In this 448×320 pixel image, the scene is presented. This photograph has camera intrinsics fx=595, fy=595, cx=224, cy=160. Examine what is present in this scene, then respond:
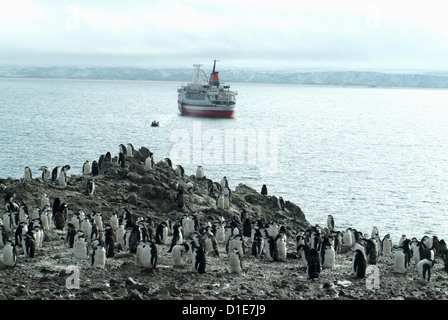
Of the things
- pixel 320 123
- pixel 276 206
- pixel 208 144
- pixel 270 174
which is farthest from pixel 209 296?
pixel 320 123

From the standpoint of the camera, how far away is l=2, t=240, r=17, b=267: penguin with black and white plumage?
14.8 metres

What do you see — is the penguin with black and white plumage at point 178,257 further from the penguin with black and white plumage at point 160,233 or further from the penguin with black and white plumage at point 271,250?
the penguin with black and white plumage at point 271,250

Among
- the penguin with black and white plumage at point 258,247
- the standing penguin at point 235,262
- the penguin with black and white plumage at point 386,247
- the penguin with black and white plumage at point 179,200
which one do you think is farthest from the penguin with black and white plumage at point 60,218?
the penguin with black and white plumage at point 386,247

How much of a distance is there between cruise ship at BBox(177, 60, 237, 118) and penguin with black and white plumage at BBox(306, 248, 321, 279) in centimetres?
8196

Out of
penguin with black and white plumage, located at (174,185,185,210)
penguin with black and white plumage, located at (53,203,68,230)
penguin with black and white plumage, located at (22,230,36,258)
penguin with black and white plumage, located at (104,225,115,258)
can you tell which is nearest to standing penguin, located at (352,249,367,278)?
penguin with black and white plumage, located at (104,225,115,258)

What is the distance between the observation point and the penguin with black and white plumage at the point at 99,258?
50.1 ft

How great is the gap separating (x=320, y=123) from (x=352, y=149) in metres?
38.4

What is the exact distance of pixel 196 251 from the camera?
1562 centimetres

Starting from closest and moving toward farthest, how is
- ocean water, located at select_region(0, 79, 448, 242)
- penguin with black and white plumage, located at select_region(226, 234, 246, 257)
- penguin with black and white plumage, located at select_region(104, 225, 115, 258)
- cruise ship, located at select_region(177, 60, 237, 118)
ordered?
1. penguin with black and white plumage, located at select_region(104, 225, 115, 258)
2. penguin with black and white plumage, located at select_region(226, 234, 246, 257)
3. ocean water, located at select_region(0, 79, 448, 242)
4. cruise ship, located at select_region(177, 60, 237, 118)

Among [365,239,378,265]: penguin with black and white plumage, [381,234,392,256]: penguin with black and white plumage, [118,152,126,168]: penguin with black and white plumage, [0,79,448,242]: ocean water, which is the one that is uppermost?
[118,152,126,168]: penguin with black and white plumage

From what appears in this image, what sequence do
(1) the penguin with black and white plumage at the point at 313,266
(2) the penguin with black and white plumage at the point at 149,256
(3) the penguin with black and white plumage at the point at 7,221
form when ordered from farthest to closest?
Answer: (3) the penguin with black and white plumage at the point at 7,221, (1) the penguin with black and white plumage at the point at 313,266, (2) the penguin with black and white plumage at the point at 149,256

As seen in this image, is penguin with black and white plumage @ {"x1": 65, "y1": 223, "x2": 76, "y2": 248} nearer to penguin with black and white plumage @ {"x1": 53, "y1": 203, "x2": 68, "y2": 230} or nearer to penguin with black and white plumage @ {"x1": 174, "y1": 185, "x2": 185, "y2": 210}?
penguin with black and white plumage @ {"x1": 53, "y1": 203, "x2": 68, "y2": 230}

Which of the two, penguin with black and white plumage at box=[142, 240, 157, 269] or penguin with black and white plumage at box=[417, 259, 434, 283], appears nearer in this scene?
penguin with black and white plumage at box=[142, 240, 157, 269]
